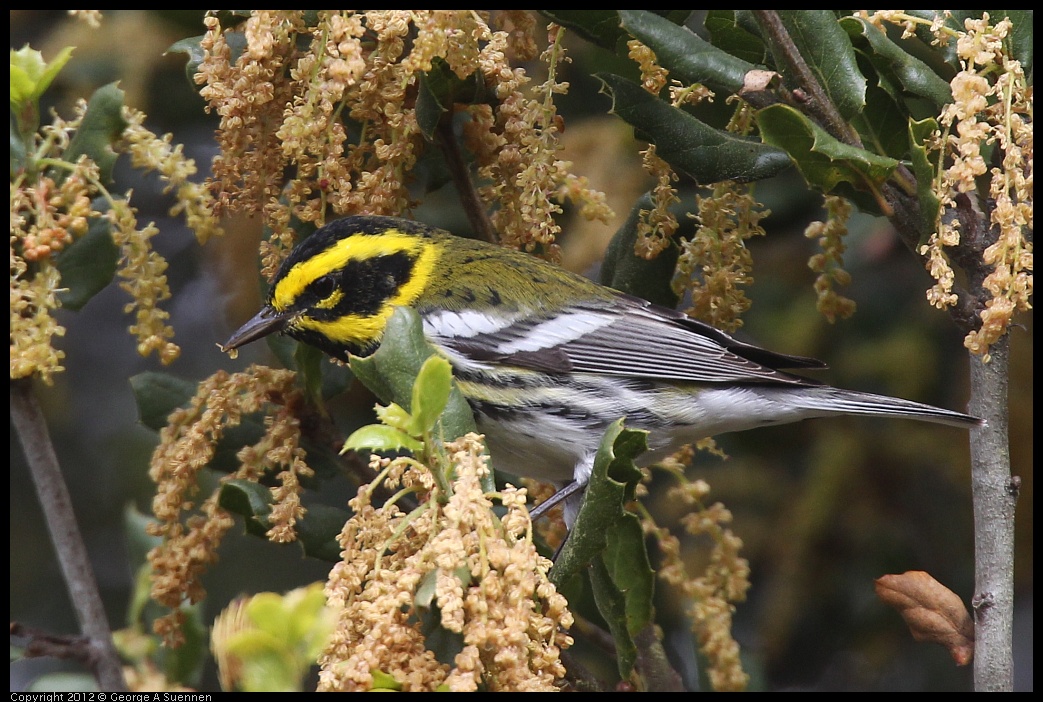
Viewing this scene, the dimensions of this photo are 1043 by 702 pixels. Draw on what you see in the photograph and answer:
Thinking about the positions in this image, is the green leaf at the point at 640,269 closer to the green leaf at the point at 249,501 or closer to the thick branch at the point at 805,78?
the thick branch at the point at 805,78

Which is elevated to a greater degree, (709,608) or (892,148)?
(892,148)

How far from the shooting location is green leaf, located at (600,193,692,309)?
239 cm

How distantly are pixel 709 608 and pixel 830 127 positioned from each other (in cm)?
103

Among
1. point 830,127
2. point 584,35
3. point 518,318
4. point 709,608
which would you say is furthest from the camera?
point 518,318

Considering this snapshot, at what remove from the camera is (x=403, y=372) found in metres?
1.70

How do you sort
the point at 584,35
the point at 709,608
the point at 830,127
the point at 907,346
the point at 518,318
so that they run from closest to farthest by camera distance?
the point at 830,127 < the point at 584,35 < the point at 709,608 < the point at 518,318 < the point at 907,346

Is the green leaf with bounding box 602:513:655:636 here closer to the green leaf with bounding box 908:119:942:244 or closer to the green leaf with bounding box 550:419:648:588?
the green leaf with bounding box 550:419:648:588

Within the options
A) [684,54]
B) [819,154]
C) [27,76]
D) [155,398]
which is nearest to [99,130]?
[27,76]

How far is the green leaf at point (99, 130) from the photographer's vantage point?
194 centimetres

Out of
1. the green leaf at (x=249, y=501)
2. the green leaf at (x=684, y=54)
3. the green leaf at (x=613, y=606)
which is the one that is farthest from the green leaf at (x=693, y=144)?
the green leaf at (x=249, y=501)

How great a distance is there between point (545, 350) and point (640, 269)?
28 cm

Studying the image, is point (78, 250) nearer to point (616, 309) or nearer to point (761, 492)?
point (616, 309)

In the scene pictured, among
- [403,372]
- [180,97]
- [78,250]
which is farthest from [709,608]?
[180,97]

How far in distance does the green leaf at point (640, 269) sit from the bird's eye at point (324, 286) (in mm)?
627
